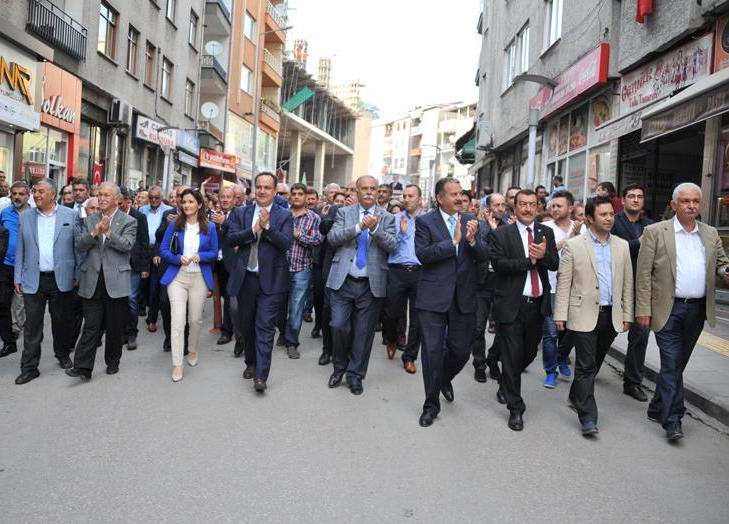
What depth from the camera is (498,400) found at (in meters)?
6.14

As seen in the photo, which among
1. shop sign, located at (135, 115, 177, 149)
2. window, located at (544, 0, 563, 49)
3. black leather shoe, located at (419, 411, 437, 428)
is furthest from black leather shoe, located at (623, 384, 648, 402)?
shop sign, located at (135, 115, 177, 149)

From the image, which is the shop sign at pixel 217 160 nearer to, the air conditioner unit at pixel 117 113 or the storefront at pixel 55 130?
the air conditioner unit at pixel 117 113

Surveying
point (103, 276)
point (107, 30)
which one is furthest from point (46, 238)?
point (107, 30)

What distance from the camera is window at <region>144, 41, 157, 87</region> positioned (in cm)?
2391

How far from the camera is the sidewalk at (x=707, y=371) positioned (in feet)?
19.9

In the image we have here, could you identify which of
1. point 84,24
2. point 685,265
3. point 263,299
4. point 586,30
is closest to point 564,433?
point 685,265

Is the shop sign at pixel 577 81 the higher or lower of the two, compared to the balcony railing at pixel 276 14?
lower

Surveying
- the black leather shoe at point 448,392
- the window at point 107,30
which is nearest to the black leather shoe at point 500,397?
the black leather shoe at point 448,392

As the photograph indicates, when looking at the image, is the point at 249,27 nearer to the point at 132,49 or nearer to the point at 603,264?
the point at 132,49

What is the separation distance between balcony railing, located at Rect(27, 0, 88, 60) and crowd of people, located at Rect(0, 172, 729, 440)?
9.48m

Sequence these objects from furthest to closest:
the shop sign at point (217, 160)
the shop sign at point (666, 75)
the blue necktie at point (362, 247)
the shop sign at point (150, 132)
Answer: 1. the shop sign at point (217, 160)
2. the shop sign at point (150, 132)
3. the shop sign at point (666, 75)
4. the blue necktie at point (362, 247)

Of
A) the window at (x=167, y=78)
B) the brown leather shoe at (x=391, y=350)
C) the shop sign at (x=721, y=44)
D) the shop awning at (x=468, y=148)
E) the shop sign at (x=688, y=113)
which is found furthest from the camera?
the shop awning at (x=468, y=148)

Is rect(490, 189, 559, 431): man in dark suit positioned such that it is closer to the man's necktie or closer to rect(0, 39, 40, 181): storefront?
the man's necktie

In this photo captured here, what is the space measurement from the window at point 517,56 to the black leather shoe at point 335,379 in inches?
690
